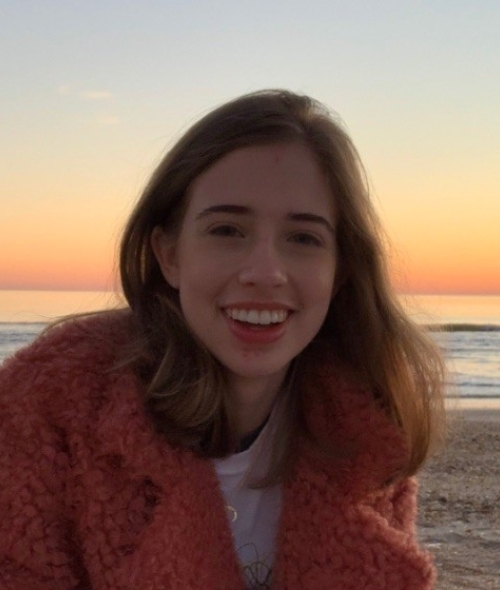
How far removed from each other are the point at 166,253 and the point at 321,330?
541 mm

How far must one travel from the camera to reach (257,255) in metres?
2.31

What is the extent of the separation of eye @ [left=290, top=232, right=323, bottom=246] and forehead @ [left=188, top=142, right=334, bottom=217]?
0.22 ft

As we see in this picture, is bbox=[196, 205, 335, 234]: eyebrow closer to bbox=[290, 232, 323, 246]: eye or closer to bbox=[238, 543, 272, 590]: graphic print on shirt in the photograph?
bbox=[290, 232, 323, 246]: eye

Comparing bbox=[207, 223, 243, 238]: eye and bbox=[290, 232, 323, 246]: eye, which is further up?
bbox=[207, 223, 243, 238]: eye

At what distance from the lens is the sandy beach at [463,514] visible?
177 inches

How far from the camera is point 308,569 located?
8.14 ft

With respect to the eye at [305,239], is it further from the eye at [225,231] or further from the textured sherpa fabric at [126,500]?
the textured sherpa fabric at [126,500]

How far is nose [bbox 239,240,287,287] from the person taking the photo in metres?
2.30

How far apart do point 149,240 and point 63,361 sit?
408 millimetres

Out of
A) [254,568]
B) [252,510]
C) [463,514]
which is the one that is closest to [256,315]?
[252,510]

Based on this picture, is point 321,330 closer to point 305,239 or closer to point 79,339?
point 305,239

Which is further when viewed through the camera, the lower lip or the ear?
the ear

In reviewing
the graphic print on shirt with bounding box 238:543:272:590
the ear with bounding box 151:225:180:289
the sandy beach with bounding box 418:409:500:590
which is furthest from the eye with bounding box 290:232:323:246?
the sandy beach with bounding box 418:409:500:590

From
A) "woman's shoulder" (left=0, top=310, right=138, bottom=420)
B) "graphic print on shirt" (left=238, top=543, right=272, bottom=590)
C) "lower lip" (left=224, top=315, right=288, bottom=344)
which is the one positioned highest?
"lower lip" (left=224, top=315, right=288, bottom=344)
